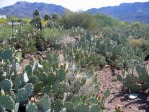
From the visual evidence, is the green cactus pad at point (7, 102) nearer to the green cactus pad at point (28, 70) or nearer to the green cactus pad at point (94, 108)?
the green cactus pad at point (94, 108)

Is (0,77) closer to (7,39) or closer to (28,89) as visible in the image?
(28,89)

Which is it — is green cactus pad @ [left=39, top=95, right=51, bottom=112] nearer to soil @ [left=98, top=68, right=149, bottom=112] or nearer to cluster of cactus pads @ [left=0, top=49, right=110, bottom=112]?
cluster of cactus pads @ [left=0, top=49, right=110, bottom=112]

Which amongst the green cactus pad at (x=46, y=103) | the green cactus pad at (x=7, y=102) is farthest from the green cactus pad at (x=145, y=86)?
the green cactus pad at (x=7, y=102)

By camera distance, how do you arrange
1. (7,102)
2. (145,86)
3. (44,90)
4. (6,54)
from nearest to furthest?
(7,102) < (44,90) < (6,54) < (145,86)

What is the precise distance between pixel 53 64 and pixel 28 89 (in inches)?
78.6

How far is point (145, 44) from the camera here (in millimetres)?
15727

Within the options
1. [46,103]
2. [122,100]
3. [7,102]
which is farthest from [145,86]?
[7,102]

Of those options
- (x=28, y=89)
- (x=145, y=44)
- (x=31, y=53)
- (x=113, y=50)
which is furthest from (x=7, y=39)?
(x=28, y=89)

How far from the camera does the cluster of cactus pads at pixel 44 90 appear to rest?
4.27m

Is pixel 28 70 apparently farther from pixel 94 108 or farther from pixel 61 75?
pixel 94 108

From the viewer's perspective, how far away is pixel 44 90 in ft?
16.5

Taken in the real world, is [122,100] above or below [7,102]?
below

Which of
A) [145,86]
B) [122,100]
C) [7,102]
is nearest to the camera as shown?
[7,102]

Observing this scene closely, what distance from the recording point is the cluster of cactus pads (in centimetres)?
427
